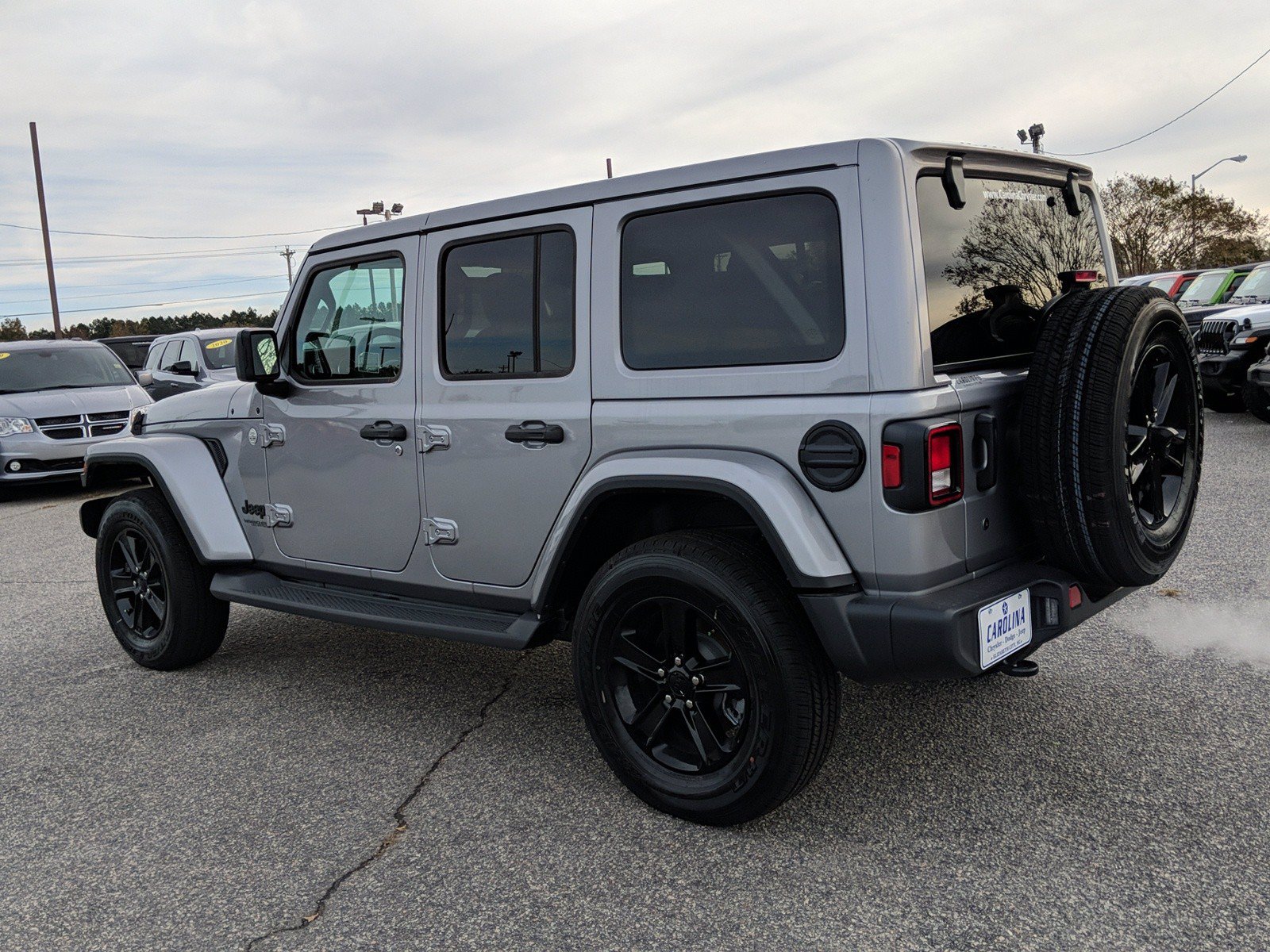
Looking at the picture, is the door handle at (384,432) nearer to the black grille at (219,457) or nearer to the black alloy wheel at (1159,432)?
the black grille at (219,457)

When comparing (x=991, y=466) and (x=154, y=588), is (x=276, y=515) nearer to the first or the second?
(x=154, y=588)

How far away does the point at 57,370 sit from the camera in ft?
39.9

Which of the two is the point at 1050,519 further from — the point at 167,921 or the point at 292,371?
the point at 292,371

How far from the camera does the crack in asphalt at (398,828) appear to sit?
9.23ft

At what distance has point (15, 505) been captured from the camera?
11.4m

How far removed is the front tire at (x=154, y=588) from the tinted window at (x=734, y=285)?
2593mm

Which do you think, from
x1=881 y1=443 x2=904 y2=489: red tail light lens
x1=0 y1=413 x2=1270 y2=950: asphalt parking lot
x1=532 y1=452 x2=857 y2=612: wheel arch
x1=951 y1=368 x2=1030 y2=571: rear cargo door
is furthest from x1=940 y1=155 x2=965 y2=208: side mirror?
x1=0 y1=413 x2=1270 y2=950: asphalt parking lot

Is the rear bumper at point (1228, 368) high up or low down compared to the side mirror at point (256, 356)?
down

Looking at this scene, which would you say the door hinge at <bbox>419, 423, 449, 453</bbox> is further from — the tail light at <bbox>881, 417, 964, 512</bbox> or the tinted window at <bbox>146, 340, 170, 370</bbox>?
the tinted window at <bbox>146, 340, 170, 370</bbox>

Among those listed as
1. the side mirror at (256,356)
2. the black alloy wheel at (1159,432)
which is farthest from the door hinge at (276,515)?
the black alloy wheel at (1159,432)

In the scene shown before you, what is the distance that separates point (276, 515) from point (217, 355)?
10.3 metres

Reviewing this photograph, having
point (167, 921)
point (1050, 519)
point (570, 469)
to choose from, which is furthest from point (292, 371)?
point (1050, 519)

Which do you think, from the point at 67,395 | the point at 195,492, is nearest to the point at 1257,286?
the point at 195,492

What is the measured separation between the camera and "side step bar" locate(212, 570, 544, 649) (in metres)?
3.68
